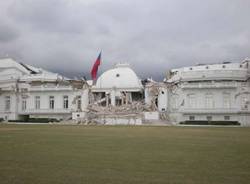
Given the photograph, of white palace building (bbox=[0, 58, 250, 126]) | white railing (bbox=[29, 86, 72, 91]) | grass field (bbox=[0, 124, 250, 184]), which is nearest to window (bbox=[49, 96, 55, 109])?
white palace building (bbox=[0, 58, 250, 126])

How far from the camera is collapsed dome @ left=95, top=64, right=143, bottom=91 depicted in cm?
7556

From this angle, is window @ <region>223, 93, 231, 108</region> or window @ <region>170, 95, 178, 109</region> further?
window @ <region>170, 95, 178, 109</region>

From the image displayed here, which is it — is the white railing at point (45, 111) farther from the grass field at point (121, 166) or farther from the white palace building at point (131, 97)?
the grass field at point (121, 166)

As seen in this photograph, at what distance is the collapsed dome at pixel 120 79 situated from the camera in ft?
248

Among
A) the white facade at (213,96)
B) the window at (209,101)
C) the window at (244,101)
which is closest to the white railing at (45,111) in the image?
the white facade at (213,96)

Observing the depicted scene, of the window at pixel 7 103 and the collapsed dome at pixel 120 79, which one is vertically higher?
the collapsed dome at pixel 120 79

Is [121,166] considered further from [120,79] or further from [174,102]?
[120,79]

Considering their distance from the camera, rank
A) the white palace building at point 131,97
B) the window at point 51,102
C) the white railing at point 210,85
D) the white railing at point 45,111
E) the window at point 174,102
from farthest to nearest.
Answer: the window at point 51,102 < the white railing at point 45,111 < the window at point 174,102 < the white railing at point 210,85 < the white palace building at point 131,97

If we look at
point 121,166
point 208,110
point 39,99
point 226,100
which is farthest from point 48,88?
point 121,166

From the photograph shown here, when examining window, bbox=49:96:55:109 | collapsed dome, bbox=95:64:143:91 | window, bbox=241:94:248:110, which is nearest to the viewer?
window, bbox=241:94:248:110

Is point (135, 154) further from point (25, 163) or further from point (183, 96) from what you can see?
point (183, 96)

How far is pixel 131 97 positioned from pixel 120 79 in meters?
5.77

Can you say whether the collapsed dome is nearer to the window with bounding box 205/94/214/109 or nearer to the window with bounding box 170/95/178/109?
the window with bounding box 170/95/178/109

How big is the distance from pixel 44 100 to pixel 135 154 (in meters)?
62.3
